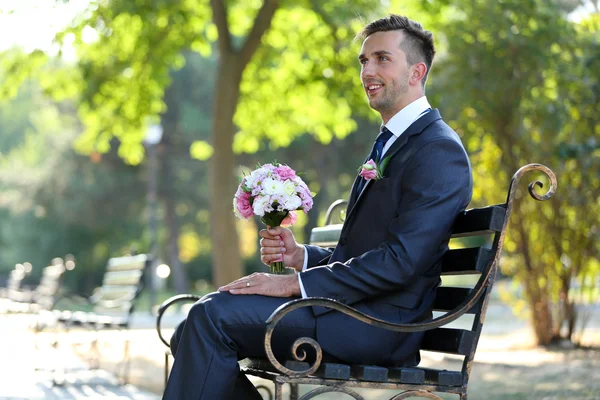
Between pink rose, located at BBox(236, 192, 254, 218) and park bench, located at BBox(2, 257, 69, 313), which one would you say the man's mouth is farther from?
park bench, located at BBox(2, 257, 69, 313)

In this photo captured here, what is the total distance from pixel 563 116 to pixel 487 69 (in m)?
1.08

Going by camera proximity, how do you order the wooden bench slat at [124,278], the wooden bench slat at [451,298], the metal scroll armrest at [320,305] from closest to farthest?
the metal scroll armrest at [320,305] → the wooden bench slat at [451,298] → the wooden bench slat at [124,278]

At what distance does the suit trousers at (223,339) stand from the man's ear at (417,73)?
1088 mm

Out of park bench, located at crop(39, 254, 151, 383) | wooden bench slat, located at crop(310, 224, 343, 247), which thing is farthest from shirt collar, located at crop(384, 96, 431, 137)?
park bench, located at crop(39, 254, 151, 383)

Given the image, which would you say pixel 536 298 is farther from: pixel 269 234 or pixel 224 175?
pixel 269 234

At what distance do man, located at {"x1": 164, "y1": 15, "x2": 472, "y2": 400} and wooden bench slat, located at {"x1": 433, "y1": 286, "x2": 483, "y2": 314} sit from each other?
89mm

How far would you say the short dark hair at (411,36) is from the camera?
418cm

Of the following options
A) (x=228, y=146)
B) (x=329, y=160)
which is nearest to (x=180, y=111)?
(x=329, y=160)

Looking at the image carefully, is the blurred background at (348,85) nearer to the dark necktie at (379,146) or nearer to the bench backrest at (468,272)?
the dark necktie at (379,146)

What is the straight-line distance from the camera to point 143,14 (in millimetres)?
13344

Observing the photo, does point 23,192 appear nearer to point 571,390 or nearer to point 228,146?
point 228,146

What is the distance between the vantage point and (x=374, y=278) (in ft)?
12.3

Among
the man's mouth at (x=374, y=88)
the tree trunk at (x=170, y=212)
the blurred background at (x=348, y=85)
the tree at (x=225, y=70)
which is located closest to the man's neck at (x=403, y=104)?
the man's mouth at (x=374, y=88)

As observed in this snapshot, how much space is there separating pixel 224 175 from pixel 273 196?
10.1 meters
